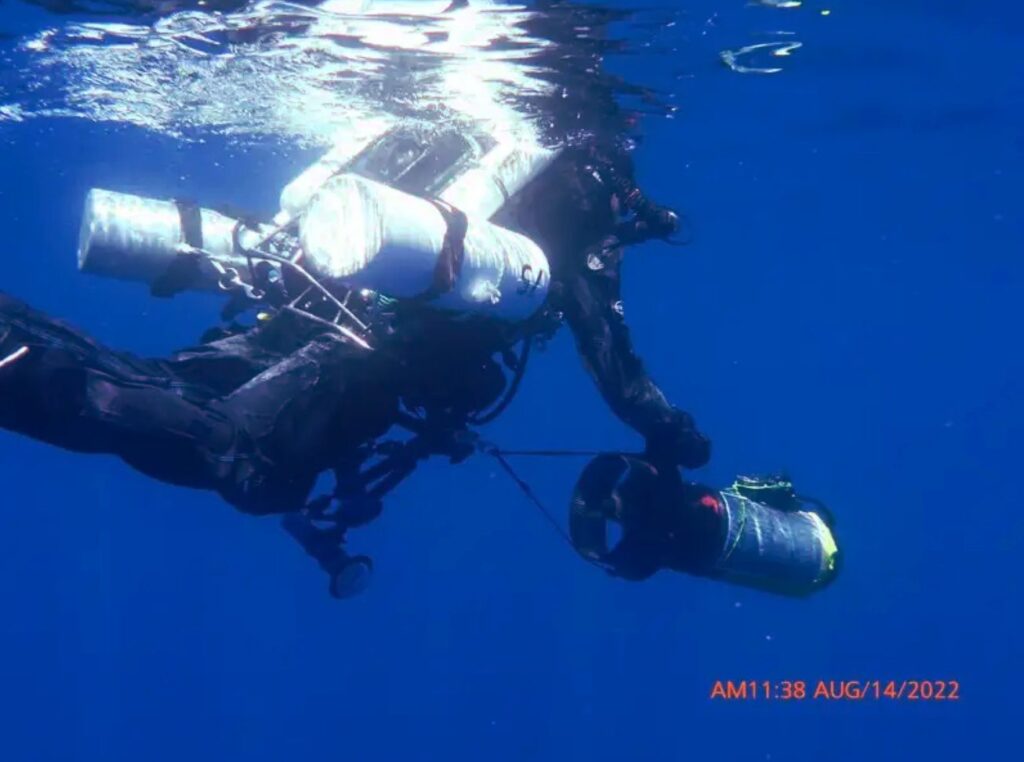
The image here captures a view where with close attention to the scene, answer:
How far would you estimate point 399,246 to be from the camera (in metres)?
4.65

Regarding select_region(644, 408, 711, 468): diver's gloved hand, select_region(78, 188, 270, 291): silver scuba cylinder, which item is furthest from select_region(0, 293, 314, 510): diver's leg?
select_region(644, 408, 711, 468): diver's gloved hand

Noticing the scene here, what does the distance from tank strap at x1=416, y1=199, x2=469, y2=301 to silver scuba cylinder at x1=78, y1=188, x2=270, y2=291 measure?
6.98 ft

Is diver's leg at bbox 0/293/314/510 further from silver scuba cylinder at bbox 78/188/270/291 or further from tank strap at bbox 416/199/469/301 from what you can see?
silver scuba cylinder at bbox 78/188/270/291

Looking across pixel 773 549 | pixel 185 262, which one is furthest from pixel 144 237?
pixel 773 549

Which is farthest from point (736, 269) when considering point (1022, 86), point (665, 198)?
point (1022, 86)

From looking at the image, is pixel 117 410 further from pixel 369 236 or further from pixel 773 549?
pixel 773 549

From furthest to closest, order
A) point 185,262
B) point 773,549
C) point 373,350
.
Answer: point 773,549 → point 185,262 → point 373,350

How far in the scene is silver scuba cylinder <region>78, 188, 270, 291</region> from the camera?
255 inches

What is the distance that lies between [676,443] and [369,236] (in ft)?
9.88

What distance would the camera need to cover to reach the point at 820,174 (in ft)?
66.2

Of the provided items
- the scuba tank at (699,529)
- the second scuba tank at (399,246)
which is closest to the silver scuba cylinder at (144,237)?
the second scuba tank at (399,246)

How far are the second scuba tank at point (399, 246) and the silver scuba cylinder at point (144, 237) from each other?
1.77 metres

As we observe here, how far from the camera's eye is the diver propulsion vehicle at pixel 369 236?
4.73 metres
